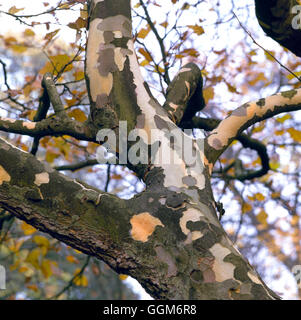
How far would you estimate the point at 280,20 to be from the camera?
6.34ft

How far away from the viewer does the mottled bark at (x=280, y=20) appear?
6.16 ft

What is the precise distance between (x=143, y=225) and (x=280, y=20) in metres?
1.24

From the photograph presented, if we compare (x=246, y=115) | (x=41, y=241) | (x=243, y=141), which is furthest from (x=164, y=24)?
(x=41, y=241)

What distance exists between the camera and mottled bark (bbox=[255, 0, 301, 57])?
1.88 metres

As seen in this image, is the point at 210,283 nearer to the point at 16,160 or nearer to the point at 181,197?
the point at 181,197

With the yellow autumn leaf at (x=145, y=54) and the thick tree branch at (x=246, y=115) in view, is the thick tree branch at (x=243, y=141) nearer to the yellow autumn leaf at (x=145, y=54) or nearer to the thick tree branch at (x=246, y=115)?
the yellow autumn leaf at (x=145, y=54)

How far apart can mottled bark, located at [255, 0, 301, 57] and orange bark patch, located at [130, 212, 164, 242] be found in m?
1.17

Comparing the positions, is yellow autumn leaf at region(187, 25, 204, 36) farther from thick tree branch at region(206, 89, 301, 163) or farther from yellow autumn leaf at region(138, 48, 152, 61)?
thick tree branch at region(206, 89, 301, 163)

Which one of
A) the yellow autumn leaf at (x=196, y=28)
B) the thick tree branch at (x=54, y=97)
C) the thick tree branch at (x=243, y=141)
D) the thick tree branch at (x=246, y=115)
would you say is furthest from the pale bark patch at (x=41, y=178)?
the yellow autumn leaf at (x=196, y=28)

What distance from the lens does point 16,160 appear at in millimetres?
1533

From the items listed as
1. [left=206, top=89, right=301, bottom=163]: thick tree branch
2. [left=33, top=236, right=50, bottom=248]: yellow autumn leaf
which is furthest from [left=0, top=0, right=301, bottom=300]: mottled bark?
[left=33, top=236, right=50, bottom=248]: yellow autumn leaf

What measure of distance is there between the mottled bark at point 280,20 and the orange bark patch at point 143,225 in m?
1.17

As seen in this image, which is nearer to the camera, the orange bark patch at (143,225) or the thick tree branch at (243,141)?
the orange bark patch at (143,225)
